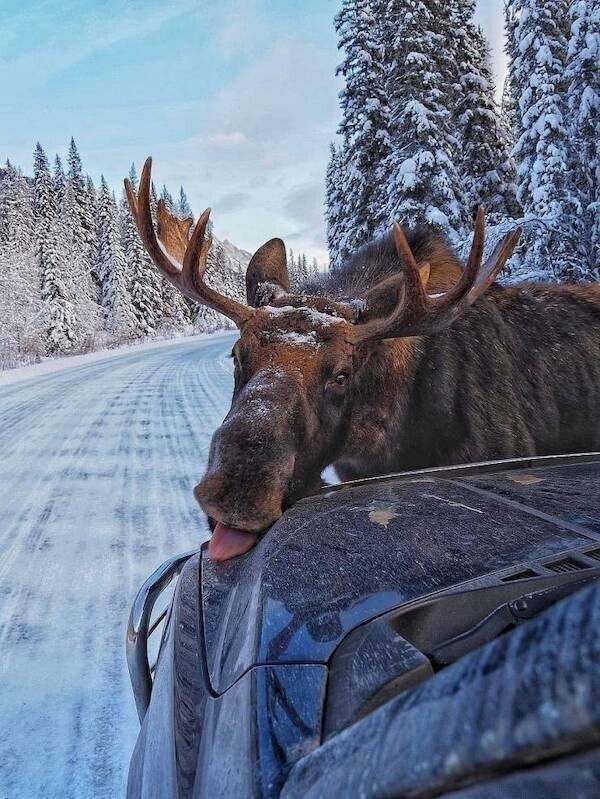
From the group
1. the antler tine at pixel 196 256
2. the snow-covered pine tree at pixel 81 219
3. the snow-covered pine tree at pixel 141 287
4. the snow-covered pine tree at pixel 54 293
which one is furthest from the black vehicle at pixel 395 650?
the snow-covered pine tree at pixel 81 219

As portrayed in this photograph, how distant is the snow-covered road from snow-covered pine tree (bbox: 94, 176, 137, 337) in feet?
132

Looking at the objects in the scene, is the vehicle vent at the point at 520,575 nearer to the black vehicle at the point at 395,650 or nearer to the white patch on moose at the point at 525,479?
the black vehicle at the point at 395,650

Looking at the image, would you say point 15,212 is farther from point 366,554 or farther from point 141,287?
point 366,554

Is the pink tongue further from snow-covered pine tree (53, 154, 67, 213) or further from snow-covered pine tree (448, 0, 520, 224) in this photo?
snow-covered pine tree (53, 154, 67, 213)

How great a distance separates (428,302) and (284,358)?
1077mm

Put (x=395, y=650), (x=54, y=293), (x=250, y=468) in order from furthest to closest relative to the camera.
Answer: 1. (x=54, y=293)
2. (x=250, y=468)
3. (x=395, y=650)

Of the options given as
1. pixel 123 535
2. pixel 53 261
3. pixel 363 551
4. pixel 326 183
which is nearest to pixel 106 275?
pixel 53 261

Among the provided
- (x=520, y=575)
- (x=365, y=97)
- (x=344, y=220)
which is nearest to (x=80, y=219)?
(x=344, y=220)

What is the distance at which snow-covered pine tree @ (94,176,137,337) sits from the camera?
49.4 m

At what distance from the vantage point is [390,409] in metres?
3.91

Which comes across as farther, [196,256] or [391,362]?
[391,362]

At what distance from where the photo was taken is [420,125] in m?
18.0

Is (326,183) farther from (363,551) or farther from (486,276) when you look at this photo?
(363,551)

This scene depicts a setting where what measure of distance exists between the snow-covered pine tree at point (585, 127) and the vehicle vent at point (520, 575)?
1587 cm
